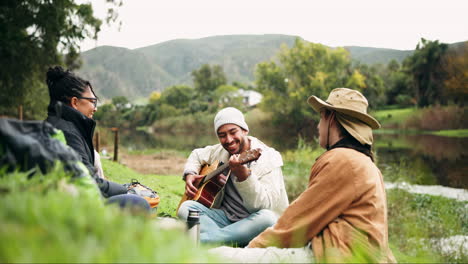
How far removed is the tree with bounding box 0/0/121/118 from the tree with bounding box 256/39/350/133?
37.6m

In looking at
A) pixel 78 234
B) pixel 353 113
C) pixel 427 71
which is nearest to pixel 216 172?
pixel 353 113

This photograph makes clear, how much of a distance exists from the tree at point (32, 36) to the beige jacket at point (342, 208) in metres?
11.7

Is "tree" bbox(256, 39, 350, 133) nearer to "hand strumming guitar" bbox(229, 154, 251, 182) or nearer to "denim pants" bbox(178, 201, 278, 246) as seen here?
"denim pants" bbox(178, 201, 278, 246)

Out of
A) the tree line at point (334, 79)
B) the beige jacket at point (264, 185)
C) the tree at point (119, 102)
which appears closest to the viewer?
the beige jacket at point (264, 185)

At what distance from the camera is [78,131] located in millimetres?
3156

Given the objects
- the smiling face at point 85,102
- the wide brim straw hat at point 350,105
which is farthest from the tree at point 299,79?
the wide brim straw hat at point 350,105

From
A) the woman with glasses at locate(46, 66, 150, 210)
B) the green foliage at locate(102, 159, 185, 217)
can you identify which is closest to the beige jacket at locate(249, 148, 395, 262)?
the woman with glasses at locate(46, 66, 150, 210)

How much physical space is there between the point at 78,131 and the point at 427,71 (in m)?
57.3

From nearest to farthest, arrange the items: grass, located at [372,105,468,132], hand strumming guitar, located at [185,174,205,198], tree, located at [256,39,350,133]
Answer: hand strumming guitar, located at [185,174,205,198] < grass, located at [372,105,468,132] < tree, located at [256,39,350,133]

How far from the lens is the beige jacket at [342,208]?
2.33m

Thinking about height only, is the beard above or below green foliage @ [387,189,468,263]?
above

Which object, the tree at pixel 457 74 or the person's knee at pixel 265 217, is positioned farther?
the tree at pixel 457 74

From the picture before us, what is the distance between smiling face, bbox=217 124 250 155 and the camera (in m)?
4.26

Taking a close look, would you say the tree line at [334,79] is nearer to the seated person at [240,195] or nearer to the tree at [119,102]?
the seated person at [240,195]
